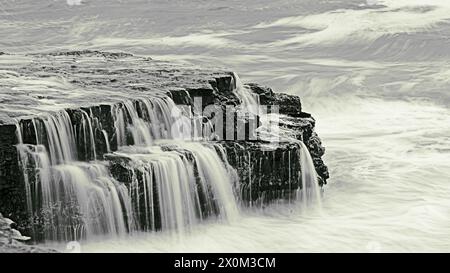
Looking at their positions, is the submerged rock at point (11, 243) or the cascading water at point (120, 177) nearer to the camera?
the submerged rock at point (11, 243)

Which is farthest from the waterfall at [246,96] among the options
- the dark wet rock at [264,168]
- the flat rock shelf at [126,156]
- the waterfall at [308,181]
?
the dark wet rock at [264,168]

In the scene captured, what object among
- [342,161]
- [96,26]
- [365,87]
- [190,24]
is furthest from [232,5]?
[342,161]

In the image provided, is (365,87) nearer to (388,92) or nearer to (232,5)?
(388,92)

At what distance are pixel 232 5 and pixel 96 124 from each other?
81.2 feet

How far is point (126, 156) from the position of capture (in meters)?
9.91

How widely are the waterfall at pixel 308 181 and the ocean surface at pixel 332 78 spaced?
196 millimetres

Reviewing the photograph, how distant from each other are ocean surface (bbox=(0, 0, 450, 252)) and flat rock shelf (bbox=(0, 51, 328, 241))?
1.05 ft

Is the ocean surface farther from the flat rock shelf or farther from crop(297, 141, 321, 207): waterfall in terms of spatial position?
the flat rock shelf

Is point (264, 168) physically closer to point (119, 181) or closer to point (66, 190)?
point (119, 181)

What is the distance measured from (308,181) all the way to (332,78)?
38.7 feet

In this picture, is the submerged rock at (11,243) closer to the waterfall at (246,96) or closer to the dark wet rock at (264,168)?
the dark wet rock at (264,168)

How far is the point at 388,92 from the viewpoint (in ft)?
71.5

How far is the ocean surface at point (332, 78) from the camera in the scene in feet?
33.8

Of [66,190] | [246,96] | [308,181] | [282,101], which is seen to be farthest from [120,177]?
[282,101]
